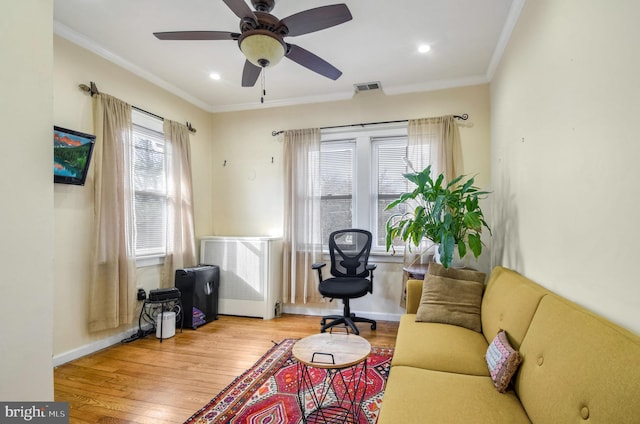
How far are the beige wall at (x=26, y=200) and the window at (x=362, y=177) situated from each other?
291 cm

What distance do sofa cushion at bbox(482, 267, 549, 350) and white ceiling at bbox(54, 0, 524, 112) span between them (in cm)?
198

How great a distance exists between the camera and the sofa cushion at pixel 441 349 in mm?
1621

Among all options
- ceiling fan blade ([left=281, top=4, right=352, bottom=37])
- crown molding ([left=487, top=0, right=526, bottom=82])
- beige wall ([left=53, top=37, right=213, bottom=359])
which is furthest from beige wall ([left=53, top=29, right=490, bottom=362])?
ceiling fan blade ([left=281, top=4, right=352, bottom=37])

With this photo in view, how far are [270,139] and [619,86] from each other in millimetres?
3561

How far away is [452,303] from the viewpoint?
2.28 metres

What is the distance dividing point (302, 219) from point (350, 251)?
79 centimetres

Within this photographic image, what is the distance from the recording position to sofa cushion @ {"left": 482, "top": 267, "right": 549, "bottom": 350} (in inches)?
60.0

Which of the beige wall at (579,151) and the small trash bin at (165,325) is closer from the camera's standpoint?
the beige wall at (579,151)

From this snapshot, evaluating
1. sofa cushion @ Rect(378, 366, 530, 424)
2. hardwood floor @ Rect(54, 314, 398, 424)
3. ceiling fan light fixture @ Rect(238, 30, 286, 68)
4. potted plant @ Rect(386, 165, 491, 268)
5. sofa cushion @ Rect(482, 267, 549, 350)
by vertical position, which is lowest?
hardwood floor @ Rect(54, 314, 398, 424)

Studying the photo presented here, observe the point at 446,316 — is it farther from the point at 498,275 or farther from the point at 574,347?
the point at 574,347

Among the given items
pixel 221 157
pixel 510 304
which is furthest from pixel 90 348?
pixel 510 304

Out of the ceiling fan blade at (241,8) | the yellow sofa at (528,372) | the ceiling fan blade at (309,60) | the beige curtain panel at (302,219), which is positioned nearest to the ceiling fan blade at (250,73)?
the ceiling fan blade at (309,60)

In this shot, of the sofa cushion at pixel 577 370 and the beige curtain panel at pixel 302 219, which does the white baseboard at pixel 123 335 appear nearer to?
the beige curtain panel at pixel 302 219

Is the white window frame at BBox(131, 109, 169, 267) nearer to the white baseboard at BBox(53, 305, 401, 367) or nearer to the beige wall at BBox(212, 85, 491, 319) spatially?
the white baseboard at BBox(53, 305, 401, 367)
